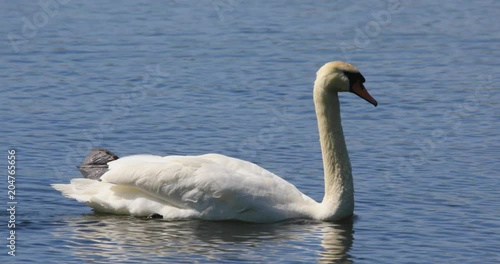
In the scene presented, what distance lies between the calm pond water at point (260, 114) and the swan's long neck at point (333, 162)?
22 cm

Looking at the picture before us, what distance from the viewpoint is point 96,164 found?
44.6ft

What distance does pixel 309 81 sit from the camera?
19.9 m

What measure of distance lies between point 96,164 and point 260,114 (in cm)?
459

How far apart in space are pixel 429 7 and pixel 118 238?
15341mm

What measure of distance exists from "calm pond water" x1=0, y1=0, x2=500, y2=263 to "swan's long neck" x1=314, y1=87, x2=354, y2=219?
222 mm

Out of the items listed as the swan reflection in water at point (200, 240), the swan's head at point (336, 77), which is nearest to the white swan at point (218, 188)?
the swan's head at point (336, 77)

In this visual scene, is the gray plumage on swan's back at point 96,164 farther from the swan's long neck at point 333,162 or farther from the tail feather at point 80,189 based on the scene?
the swan's long neck at point 333,162

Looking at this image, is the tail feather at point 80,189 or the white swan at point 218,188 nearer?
the white swan at point 218,188

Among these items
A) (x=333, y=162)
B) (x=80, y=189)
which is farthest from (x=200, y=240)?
(x=333, y=162)

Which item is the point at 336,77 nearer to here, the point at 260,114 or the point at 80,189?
the point at 80,189

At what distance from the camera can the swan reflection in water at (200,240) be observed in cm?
1170

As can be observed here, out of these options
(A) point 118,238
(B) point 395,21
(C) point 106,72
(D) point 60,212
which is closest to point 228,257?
(A) point 118,238

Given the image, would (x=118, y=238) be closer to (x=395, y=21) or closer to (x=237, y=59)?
(x=237, y=59)

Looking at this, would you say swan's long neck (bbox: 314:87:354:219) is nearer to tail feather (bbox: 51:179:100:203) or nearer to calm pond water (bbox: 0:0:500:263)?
calm pond water (bbox: 0:0:500:263)
